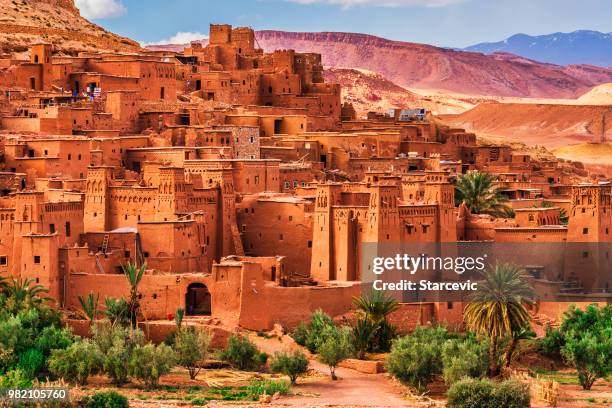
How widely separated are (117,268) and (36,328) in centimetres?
407

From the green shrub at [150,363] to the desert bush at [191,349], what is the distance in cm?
73

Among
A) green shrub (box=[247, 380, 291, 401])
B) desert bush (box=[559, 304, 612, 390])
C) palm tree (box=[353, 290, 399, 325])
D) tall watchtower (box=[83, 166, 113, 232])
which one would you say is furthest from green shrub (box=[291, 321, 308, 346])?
desert bush (box=[559, 304, 612, 390])

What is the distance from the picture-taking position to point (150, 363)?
124ft

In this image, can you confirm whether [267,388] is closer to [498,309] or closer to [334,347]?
[334,347]

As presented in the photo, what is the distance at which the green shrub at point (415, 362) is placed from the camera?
126 feet

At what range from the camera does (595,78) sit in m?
185

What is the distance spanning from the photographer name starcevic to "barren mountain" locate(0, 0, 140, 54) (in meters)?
23.4

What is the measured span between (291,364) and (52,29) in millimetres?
32539

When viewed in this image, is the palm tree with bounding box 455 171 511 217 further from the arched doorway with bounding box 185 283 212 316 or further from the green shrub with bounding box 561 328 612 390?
the arched doorway with bounding box 185 283 212 316

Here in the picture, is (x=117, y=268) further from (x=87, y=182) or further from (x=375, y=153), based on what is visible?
(x=375, y=153)

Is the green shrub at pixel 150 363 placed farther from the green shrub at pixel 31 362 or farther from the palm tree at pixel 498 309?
the palm tree at pixel 498 309

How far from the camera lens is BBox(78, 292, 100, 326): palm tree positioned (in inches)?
1580

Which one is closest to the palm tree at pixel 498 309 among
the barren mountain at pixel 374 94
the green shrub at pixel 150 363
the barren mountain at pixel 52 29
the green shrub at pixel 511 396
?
the green shrub at pixel 511 396

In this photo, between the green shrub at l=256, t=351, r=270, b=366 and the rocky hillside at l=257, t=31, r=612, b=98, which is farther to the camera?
the rocky hillside at l=257, t=31, r=612, b=98
